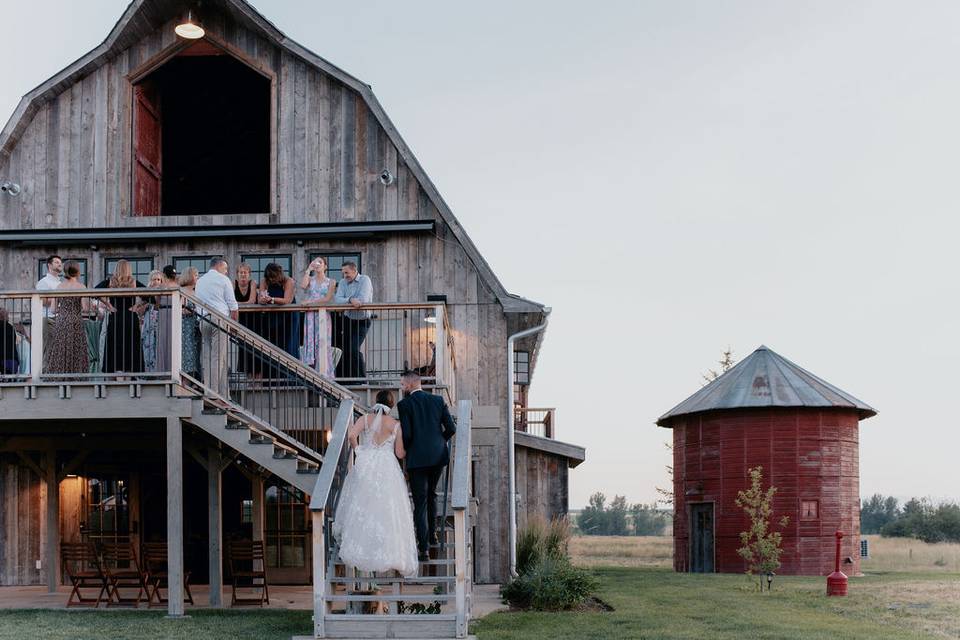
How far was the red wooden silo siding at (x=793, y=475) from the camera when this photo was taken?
29.0 metres

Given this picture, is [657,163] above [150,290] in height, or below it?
above

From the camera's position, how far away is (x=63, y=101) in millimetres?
19250

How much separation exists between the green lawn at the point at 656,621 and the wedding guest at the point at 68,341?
2.82 metres

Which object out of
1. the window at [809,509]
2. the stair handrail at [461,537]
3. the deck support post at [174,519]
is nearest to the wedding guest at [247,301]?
the deck support post at [174,519]

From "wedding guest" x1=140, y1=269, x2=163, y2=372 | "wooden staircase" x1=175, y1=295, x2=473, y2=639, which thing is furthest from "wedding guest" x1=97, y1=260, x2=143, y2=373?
"wooden staircase" x1=175, y1=295, x2=473, y2=639

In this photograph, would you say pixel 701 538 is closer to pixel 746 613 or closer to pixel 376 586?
pixel 746 613

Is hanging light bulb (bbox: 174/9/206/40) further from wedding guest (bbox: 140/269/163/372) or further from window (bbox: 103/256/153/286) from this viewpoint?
wedding guest (bbox: 140/269/163/372)

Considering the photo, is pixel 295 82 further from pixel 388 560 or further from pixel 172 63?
pixel 388 560

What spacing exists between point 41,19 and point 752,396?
18.1 m

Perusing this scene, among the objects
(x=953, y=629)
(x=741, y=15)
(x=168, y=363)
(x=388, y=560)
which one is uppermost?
(x=741, y=15)

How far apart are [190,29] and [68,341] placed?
611cm

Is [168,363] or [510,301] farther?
[510,301]

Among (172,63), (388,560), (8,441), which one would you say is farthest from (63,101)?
(388,560)

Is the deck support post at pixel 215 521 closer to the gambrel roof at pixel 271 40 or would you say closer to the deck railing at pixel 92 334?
the deck railing at pixel 92 334
